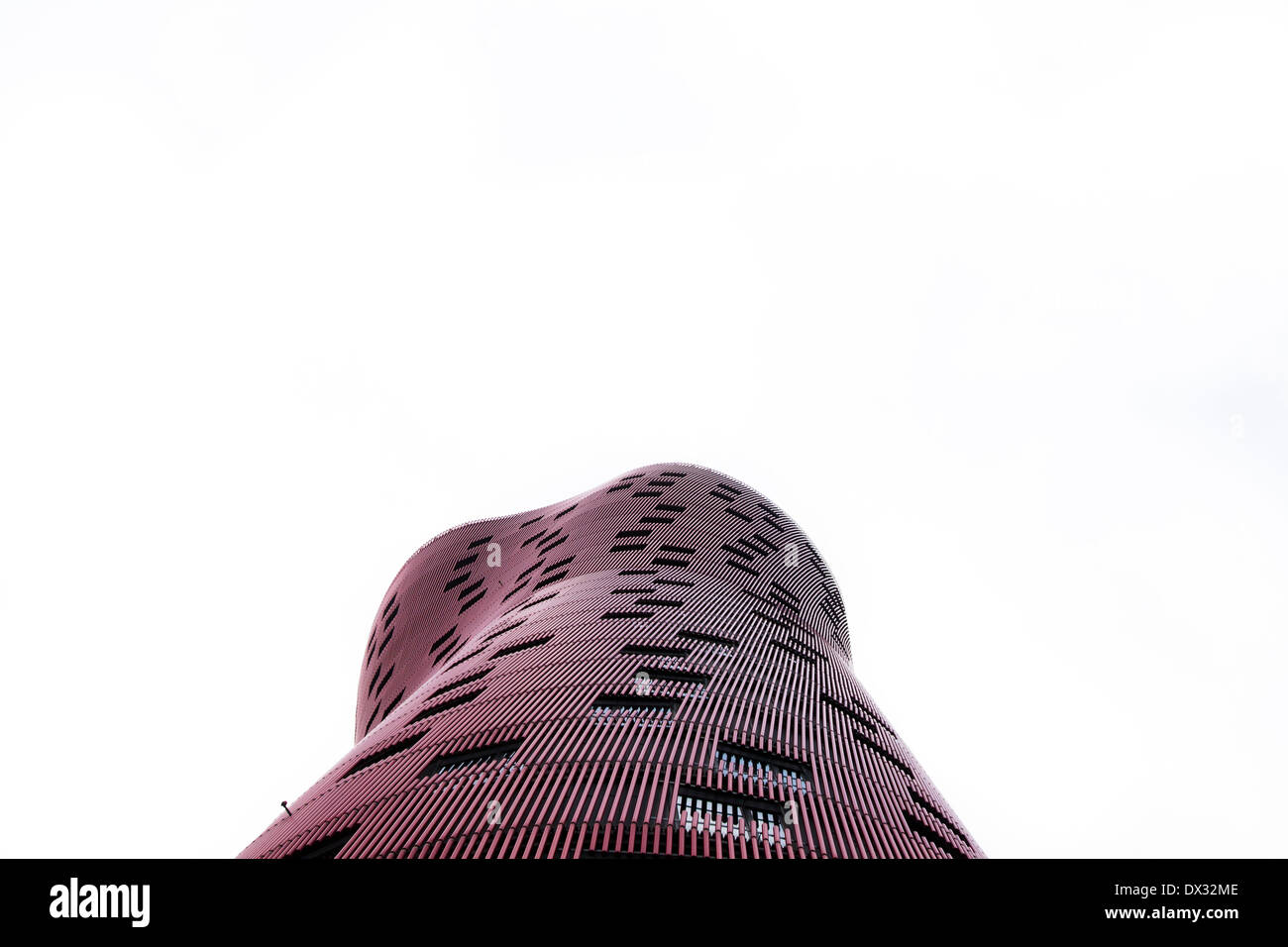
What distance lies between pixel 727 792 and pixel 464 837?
17.8 ft

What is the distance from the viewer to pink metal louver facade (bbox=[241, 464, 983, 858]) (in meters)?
15.8

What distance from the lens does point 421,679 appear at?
4284 cm

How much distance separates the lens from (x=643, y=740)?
18.9 m

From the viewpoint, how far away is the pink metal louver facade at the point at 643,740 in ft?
51.7

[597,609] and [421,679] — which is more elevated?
[597,609]

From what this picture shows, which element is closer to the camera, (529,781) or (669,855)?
(669,855)
